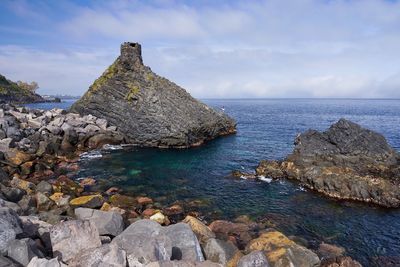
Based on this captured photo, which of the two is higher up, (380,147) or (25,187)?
(380,147)

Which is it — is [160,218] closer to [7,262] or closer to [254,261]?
[254,261]

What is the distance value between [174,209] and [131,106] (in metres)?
31.8

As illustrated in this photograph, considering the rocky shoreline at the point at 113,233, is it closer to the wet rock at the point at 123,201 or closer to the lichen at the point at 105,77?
the wet rock at the point at 123,201

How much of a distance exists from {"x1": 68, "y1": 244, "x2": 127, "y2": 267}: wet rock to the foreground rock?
77.3ft

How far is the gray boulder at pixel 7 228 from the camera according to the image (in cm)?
1242

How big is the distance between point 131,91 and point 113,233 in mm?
40665

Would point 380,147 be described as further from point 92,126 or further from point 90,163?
point 92,126

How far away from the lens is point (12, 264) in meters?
11.3

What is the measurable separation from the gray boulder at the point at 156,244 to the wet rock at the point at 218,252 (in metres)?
0.85

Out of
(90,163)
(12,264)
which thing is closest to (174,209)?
(12,264)

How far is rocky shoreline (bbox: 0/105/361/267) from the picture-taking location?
12852 mm

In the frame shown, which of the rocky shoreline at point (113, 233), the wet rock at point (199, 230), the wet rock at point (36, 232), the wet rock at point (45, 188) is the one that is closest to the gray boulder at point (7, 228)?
the rocky shoreline at point (113, 233)

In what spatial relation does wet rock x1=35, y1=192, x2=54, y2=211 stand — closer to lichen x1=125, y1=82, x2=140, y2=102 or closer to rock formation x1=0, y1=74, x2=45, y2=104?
lichen x1=125, y1=82, x2=140, y2=102

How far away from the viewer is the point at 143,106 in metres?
53.2
